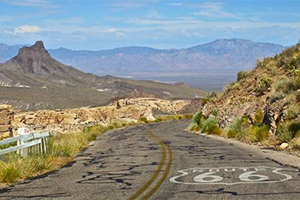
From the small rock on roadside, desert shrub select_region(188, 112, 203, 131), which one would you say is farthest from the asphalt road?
desert shrub select_region(188, 112, 203, 131)

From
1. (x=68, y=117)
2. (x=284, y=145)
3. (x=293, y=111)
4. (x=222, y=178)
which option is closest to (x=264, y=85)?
(x=293, y=111)

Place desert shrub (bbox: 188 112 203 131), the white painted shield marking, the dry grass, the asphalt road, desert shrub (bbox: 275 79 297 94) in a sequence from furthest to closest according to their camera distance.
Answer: desert shrub (bbox: 188 112 203 131) < desert shrub (bbox: 275 79 297 94) < the dry grass < the white painted shield marking < the asphalt road

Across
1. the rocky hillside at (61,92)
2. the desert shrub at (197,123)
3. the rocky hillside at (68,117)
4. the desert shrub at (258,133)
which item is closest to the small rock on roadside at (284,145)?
the desert shrub at (258,133)

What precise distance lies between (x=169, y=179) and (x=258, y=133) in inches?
513

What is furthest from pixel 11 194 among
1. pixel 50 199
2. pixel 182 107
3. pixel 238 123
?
pixel 182 107

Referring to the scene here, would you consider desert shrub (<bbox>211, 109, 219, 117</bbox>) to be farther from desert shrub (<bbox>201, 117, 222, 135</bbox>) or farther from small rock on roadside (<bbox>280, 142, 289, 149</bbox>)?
small rock on roadside (<bbox>280, 142, 289, 149</bbox>)

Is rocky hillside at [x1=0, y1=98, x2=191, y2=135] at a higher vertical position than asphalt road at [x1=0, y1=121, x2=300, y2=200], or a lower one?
lower

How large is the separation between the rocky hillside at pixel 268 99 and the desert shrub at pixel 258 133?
305mm

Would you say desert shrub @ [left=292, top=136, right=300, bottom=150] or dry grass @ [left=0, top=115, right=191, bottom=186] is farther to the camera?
desert shrub @ [left=292, top=136, right=300, bottom=150]

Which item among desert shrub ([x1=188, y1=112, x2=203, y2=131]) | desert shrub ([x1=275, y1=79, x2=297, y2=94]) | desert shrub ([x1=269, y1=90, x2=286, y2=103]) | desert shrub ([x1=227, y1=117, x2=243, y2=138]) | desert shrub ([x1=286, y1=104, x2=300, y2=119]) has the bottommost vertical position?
desert shrub ([x1=188, y1=112, x2=203, y2=131])

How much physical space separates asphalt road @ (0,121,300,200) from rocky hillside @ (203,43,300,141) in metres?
5.45

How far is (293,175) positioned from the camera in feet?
43.0

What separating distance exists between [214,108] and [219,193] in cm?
2887

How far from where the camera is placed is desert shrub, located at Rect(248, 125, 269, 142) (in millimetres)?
24672
